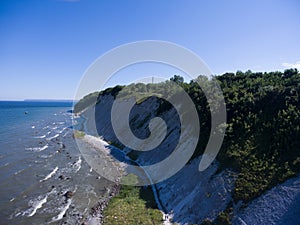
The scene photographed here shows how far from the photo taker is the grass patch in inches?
897

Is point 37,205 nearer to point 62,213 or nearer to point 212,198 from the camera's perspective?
point 62,213

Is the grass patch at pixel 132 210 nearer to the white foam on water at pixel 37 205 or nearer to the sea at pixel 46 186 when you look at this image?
the sea at pixel 46 186

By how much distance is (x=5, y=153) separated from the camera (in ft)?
168

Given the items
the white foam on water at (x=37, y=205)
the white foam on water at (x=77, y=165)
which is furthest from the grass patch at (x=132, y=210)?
the white foam on water at (x=77, y=165)

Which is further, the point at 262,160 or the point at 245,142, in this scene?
the point at 245,142

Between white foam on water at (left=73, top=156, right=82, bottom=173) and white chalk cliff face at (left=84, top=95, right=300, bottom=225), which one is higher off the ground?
white chalk cliff face at (left=84, top=95, right=300, bottom=225)

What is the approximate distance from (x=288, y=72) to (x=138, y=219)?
127ft

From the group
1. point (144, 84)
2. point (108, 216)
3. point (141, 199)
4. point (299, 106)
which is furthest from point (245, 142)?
point (144, 84)

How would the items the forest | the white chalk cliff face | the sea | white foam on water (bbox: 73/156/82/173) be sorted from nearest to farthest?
the white chalk cliff face < the forest < the sea < white foam on water (bbox: 73/156/82/173)

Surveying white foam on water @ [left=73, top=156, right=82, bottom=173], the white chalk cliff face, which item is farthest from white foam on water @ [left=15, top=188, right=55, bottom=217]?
the white chalk cliff face

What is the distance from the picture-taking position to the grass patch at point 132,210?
22781 millimetres

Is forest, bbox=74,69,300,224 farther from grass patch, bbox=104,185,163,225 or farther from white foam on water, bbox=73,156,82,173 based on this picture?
white foam on water, bbox=73,156,82,173

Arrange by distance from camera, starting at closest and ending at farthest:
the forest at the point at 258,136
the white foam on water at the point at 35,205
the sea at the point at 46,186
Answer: the forest at the point at 258,136
the sea at the point at 46,186
the white foam on water at the point at 35,205

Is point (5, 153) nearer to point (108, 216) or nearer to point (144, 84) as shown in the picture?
point (108, 216)
